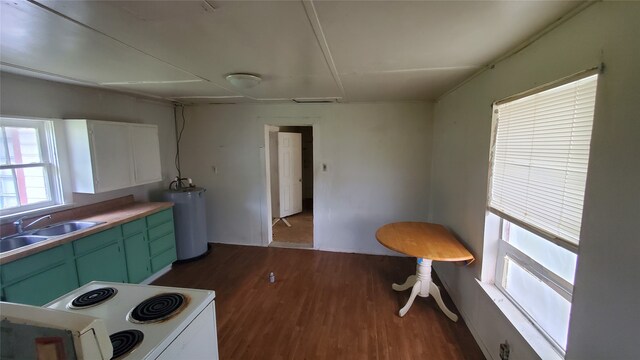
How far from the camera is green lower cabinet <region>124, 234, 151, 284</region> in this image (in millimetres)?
2730

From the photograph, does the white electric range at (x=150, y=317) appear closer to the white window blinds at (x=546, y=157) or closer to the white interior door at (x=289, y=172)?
the white window blinds at (x=546, y=157)

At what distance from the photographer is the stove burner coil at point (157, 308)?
1.13 meters

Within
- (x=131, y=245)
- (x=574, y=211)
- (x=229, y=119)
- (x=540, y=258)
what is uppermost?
(x=229, y=119)

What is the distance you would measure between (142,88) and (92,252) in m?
1.72

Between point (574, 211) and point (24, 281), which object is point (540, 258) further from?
point (24, 281)

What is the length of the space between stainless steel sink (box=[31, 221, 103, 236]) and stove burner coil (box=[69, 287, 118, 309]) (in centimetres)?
146

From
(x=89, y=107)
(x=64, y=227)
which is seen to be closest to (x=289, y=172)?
(x=89, y=107)

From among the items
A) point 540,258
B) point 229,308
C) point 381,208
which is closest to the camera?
point 540,258

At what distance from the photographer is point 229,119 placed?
3951 millimetres

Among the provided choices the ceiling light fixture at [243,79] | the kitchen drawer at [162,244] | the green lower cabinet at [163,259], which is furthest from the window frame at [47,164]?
the ceiling light fixture at [243,79]

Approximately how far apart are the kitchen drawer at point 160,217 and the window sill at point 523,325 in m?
3.43

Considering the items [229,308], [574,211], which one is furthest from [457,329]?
[229,308]

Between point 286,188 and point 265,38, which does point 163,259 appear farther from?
point 265,38

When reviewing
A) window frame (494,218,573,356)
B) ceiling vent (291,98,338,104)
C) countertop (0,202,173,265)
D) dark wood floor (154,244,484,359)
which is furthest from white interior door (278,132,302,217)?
window frame (494,218,573,356)
